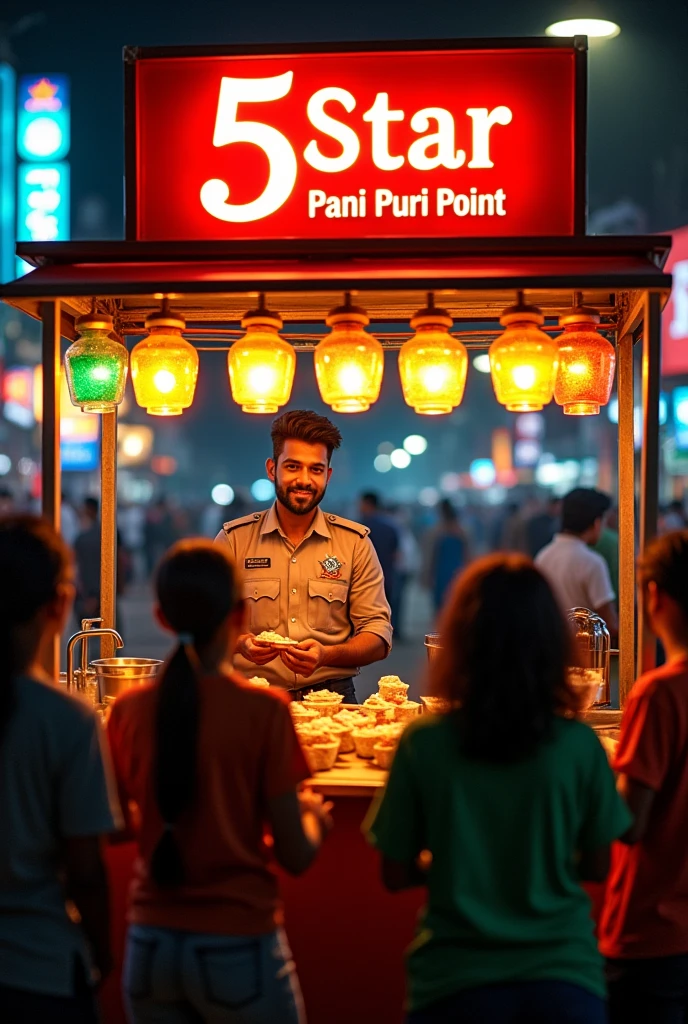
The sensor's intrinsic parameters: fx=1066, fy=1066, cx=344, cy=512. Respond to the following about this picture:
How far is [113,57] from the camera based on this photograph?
8148 millimetres

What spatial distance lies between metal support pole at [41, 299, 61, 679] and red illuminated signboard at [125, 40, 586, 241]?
741 millimetres

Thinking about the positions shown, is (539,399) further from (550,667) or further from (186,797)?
(186,797)

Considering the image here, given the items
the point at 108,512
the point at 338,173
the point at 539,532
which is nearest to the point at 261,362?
the point at 338,173

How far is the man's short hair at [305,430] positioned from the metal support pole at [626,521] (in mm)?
1386

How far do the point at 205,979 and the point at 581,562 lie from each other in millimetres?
5391

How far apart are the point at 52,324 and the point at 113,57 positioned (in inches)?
199

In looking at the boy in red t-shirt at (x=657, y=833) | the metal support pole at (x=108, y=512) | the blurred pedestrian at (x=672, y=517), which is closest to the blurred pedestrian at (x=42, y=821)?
the boy in red t-shirt at (x=657, y=833)

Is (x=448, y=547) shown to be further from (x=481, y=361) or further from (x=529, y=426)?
(x=529, y=426)

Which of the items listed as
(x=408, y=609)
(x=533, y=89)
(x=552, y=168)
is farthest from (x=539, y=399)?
(x=408, y=609)

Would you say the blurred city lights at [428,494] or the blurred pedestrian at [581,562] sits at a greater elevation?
the blurred city lights at [428,494]

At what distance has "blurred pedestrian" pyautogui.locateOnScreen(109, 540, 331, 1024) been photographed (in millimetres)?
A: 2604

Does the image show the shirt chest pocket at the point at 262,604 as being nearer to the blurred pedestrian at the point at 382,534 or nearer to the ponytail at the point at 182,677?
the ponytail at the point at 182,677

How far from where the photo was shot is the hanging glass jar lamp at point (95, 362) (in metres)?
4.25

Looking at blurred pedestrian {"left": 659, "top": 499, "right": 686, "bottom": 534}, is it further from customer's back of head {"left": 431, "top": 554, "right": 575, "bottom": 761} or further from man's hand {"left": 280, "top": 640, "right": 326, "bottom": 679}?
customer's back of head {"left": 431, "top": 554, "right": 575, "bottom": 761}
